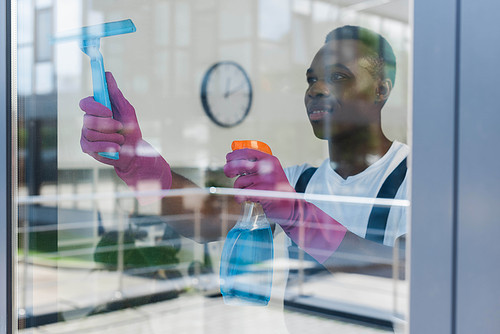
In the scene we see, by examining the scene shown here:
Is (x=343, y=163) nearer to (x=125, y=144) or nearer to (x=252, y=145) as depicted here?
(x=252, y=145)

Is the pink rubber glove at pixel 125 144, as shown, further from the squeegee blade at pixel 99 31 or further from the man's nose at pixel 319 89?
the man's nose at pixel 319 89

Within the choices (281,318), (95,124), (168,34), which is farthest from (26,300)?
(168,34)

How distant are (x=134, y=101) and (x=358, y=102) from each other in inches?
24.3

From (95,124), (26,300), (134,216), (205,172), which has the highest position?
(95,124)

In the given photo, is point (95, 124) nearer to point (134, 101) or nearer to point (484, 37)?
point (134, 101)

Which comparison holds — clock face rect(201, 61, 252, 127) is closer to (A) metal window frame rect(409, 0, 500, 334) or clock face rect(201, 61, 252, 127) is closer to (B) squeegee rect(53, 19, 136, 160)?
(B) squeegee rect(53, 19, 136, 160)

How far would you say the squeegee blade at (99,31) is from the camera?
4.07 feet

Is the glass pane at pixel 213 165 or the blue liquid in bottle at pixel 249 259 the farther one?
the blue liquid in bottle at pixel 249 259

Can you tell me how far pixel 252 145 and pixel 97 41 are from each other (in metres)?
0.53

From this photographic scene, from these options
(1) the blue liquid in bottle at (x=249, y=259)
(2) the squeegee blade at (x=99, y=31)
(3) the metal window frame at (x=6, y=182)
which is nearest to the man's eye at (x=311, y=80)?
(1) the blue liquid in bottle at (x=249, y=259)

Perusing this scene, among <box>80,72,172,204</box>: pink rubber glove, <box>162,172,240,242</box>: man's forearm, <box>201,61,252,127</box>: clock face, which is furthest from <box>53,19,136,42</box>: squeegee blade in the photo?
<box>162,172,240,242</box>: man's forearm

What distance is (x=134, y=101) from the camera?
1204 millimetres

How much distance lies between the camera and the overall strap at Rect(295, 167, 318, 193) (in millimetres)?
843

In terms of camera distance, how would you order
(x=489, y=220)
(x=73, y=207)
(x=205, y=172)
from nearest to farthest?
1. (x=489, y=220)
2. (x=205, y=172)
3. (x=73, y=207)
